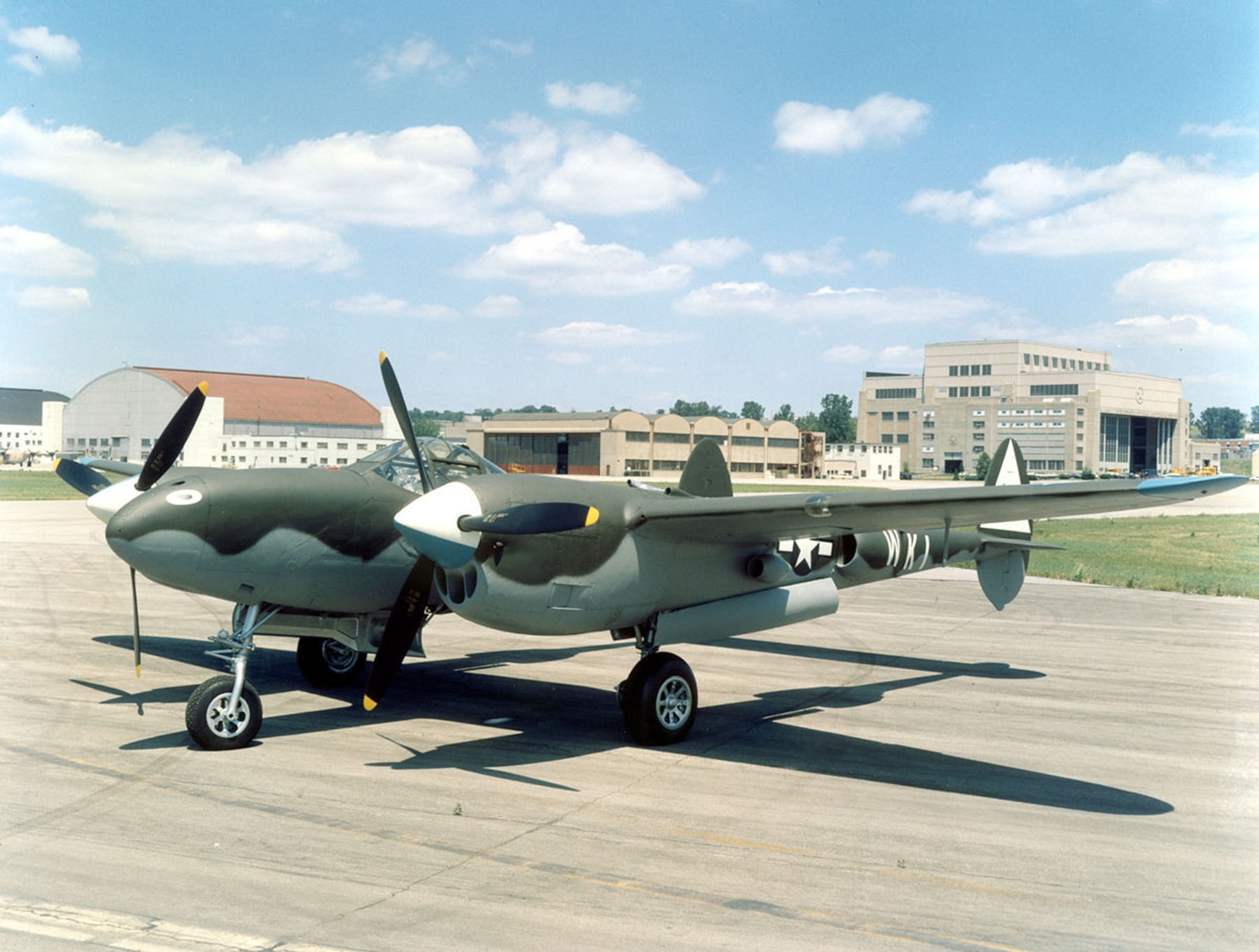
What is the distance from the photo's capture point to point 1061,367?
6599 inches

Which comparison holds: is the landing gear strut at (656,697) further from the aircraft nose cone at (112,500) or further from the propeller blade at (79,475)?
the propeller blade at (79,475)

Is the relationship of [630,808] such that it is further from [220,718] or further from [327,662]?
[327,662]

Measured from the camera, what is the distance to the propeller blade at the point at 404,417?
11.9 meters

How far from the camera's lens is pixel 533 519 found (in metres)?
10.1

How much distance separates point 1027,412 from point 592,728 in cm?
13967

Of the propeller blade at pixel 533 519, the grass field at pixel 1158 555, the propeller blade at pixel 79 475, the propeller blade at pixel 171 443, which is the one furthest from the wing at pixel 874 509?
the propeller blade at pixel 79 475

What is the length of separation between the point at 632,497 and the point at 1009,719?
5.99 m

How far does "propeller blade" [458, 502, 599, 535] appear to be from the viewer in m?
9.97

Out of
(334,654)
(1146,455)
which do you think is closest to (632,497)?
(334,654)

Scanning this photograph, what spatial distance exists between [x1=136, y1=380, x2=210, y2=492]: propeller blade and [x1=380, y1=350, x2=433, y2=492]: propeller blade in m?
2.08

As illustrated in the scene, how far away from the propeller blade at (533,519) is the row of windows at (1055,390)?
144 metres

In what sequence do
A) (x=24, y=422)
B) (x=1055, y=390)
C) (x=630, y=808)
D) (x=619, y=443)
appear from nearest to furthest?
(x=630, y=808), (x=619, y=443), (x=1055, y=390), (x=24, y=422)

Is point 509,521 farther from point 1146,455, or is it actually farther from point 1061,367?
point 1061,367

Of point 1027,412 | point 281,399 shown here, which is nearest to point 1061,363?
point 1027,412
